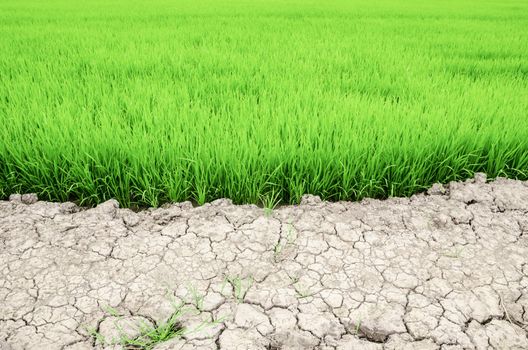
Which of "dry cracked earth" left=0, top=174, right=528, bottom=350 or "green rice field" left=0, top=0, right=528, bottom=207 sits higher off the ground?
"green rice field" left=0, top=0, right=528, bottom=207

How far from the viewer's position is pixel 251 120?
6.77 feet

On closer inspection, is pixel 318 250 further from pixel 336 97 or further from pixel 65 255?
pixel 336 97

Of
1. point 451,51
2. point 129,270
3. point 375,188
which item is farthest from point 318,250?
point 451,51

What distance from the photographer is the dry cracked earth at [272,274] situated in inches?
44.5

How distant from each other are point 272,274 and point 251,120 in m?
0.94

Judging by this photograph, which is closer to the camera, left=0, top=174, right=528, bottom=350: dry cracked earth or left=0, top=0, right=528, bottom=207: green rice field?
left=0, top=174, right=528, bottom=350: dry cracked earth

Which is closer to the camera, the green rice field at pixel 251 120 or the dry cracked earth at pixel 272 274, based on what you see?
the dry cracked earth at pixel 272 274

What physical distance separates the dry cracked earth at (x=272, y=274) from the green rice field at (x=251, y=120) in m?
0.13

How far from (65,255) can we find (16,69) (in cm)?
239

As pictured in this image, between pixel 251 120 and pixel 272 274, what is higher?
pixel 251 120

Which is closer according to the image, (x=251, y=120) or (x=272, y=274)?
(x=272, y=274)

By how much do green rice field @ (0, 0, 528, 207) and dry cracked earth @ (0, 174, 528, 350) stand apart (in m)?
0.13

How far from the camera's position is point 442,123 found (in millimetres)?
2061

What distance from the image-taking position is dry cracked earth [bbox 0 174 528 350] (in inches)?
44.5
